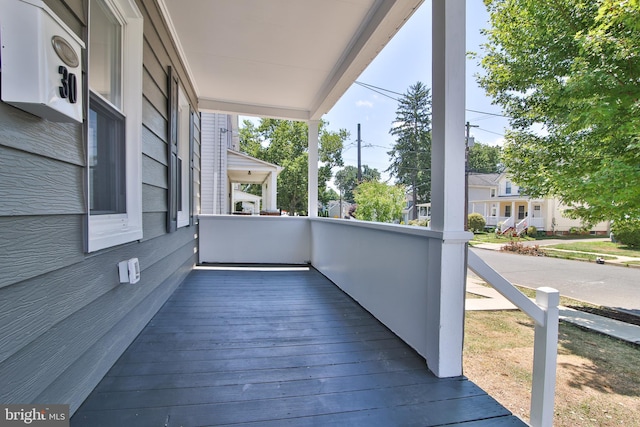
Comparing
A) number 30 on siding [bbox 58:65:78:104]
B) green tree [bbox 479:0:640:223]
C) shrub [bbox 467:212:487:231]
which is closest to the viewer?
number 30 on siding [bbox 58:65:78:104]

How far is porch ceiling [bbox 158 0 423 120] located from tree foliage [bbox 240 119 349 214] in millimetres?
15275

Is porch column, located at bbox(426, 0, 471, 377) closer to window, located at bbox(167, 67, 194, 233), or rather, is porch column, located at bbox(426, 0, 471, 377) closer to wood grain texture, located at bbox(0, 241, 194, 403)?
wood grain texture, located at bbox(0, 241, 194, 403)

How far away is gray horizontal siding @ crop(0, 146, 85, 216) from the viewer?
926 millimetres

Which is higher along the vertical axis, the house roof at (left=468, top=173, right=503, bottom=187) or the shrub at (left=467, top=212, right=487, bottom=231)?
the house roof at (left=468, top=173, right=503, bottom=187)

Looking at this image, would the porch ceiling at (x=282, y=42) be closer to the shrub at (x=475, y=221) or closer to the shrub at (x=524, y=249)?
the shrub at (x=524, y=249)

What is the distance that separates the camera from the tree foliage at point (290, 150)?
19797 mm

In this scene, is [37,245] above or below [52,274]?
above

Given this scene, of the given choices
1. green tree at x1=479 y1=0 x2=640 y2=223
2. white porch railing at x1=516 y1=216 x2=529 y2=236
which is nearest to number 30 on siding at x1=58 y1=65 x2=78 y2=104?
green tree at x1=479 y1=0 x2=640 y2=223

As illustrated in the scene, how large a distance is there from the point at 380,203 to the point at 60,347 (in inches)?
272

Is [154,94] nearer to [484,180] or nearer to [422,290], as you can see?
[422,290]

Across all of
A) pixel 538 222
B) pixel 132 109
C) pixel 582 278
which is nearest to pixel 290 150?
pixel 538 222

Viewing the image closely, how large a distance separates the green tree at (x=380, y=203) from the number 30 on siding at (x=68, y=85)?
6853mm

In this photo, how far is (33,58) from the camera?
0.91 m

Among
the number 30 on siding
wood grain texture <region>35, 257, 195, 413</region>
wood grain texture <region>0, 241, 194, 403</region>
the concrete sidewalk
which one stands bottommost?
the concrete sidewalk
